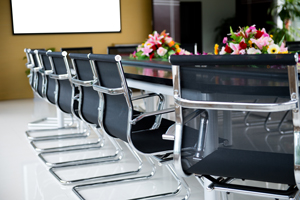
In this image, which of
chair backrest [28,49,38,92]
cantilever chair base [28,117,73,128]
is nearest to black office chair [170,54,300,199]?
chair backrest [28,49,38,92]

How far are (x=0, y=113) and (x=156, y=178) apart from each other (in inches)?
157

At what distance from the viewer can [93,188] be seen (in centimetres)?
294

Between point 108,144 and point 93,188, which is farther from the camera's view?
point 108,144

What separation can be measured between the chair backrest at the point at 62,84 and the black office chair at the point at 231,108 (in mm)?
1667

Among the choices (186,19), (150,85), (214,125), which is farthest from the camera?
(186,19)

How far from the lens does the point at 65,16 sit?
8.21 metres

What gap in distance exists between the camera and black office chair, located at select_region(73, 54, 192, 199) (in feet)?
7.06

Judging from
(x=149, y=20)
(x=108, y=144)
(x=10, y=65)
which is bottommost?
(x=108, y=144)

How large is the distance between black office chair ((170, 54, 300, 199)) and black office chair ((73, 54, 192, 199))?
0.49 m

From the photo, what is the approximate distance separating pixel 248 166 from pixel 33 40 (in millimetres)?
7131

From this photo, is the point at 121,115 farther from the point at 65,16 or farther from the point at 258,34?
the point at 65,16

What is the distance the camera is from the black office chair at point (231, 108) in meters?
1.38

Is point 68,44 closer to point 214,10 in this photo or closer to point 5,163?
point 214,10

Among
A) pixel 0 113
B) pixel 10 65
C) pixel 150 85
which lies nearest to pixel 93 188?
pixel 150 85
